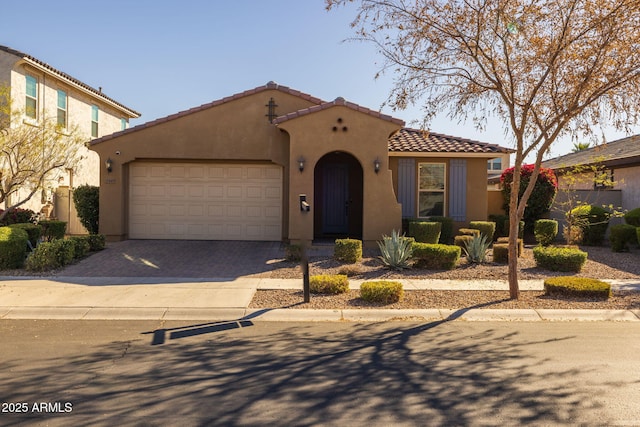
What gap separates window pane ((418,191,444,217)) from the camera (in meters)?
16.5

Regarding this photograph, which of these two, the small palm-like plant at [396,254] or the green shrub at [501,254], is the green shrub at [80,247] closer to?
the small palm-like plant at [396,254]

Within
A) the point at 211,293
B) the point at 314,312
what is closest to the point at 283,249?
the point at 211,293

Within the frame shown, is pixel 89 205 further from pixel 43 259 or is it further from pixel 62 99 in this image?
pixel 62 99

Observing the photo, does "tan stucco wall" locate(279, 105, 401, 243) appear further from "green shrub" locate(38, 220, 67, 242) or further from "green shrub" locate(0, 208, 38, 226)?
"green shrub" locate(0, 208, 38, 226)

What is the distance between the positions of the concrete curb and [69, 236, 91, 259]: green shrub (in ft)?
14.3

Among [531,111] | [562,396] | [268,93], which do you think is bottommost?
[562,396]

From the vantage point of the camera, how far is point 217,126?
50.5 feet

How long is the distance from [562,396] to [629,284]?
7056 mm

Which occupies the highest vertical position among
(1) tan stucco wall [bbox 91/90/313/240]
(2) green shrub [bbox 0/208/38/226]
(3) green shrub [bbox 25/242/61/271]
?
(1) tan stucco wall [bbox 91/90/313/240]

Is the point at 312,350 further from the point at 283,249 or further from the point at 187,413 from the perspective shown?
the point at 283,249

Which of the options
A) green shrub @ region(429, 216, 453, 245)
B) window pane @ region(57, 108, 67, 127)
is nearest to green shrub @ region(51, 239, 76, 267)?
window pane @ region(57, 108, 67, 127)

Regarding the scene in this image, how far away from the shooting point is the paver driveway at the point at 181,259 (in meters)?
11.1

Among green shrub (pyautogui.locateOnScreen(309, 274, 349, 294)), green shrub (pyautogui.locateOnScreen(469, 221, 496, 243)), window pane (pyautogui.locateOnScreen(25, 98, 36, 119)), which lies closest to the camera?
green shrub (pyautogui.locateOnScreen(309, 274, 349, 294))

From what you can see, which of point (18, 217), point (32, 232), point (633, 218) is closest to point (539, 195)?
point (633, 218)
